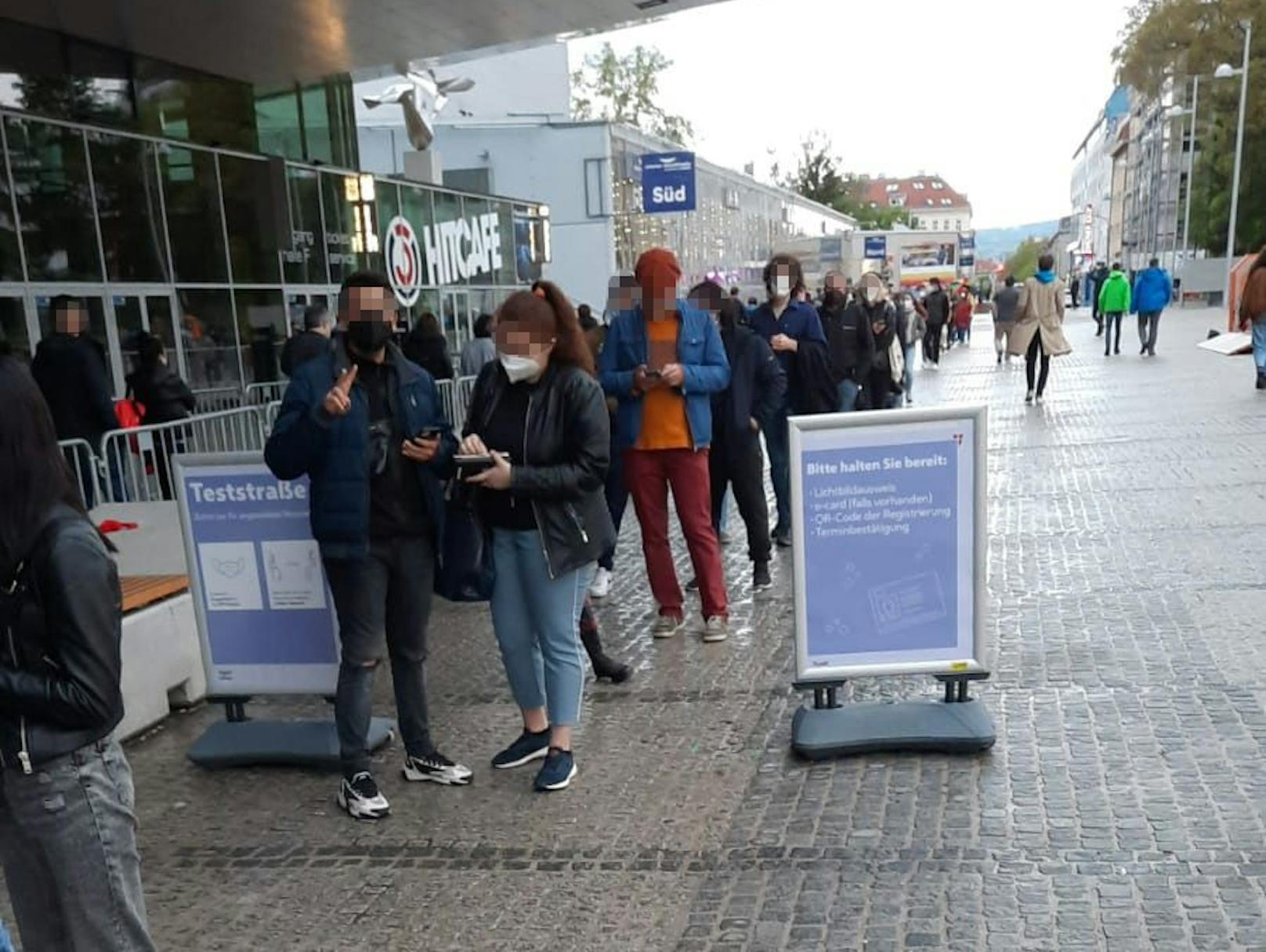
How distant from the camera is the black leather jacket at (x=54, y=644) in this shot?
2.07 meters

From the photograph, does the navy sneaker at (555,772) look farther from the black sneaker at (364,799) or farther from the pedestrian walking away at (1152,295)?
the pedestrian walking away at (1152,295)

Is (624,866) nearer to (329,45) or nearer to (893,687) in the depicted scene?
(893,687)

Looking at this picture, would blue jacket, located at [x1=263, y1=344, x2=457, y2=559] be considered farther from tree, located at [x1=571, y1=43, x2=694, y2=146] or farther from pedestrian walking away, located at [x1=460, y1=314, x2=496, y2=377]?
tree, located at [x1=571, y1=43, x2=694, y2=146]

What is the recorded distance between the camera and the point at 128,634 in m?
4.76

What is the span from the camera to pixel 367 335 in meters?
3.74

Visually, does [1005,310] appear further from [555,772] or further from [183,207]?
[555,772]

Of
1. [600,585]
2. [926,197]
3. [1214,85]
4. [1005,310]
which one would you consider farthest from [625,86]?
[926,197]

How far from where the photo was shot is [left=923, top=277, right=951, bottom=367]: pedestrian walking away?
2375 centimetres

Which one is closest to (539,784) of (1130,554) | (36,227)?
(1130,554)

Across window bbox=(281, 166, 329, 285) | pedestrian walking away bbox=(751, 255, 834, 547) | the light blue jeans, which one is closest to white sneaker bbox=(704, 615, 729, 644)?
pedestrian walking away bbox=(751, 255, 834, 547)

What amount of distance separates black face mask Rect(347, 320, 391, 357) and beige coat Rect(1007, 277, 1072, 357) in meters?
11.3

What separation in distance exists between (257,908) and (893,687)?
286cm

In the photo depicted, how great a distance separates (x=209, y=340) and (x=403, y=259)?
5.78 meters

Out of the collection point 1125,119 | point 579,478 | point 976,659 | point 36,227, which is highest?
point 1125,119
